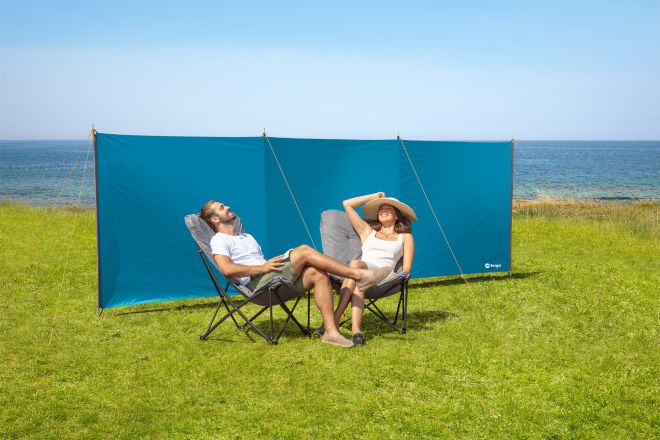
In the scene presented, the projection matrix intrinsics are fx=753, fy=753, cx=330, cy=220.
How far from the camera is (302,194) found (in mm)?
6105

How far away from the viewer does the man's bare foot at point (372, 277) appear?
4.66 m

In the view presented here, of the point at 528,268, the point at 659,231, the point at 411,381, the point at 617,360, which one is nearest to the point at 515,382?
the point at 411,381

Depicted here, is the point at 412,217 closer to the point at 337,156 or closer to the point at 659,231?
the point at 337,156

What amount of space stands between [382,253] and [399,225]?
300mm

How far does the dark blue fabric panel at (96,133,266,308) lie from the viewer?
5.53 meters

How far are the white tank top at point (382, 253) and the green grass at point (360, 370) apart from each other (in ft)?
1.49

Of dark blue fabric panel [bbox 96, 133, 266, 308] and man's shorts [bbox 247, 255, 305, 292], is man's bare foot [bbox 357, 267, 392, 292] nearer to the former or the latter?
man's shorts [bbox 247, 255, 305, 292]

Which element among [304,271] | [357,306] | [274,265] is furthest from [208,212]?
[357,306]

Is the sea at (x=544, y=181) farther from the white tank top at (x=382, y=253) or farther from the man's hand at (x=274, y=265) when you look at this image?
the man's hand at (x=274, y=265)

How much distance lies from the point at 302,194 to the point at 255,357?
1989 millimetres

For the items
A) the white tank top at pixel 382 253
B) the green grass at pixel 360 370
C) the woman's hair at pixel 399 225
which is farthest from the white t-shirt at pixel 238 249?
the woman's hair at pixel 399 225

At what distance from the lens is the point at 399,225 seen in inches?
209

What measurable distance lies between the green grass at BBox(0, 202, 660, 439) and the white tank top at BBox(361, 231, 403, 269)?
45 centimetres

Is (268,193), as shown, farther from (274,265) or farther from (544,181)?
(544,181)
